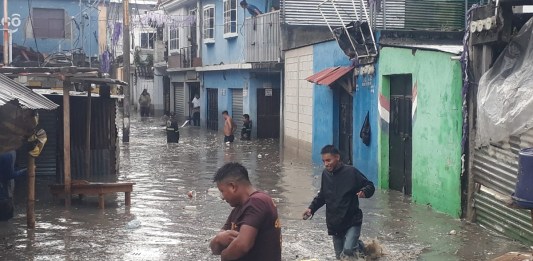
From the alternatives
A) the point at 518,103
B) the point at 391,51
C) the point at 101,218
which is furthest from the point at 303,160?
the point at 518,103

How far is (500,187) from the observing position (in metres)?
9.89

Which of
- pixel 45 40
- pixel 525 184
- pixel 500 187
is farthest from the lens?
pixel 45 40

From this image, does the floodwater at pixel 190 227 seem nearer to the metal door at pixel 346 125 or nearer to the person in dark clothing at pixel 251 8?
the metal door at pixel 346 125

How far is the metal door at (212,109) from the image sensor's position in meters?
34.6

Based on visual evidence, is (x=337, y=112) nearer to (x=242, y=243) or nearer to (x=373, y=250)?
(x=373, y=250)

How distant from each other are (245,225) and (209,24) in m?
29.1

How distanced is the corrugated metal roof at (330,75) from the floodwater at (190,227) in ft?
7.43

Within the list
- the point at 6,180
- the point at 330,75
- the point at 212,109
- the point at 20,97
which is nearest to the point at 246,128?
the point at 212,109

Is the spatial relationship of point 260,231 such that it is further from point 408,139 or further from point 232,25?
point 232,25

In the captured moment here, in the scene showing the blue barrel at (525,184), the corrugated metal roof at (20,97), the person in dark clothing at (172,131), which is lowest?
the person in dark clothing at (172,131)

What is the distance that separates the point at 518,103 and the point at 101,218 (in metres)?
6.67

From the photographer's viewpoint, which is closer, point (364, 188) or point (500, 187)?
point (364, 188)

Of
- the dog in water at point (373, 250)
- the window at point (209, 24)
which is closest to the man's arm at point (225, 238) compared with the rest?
the dog in water at point (373, 250)

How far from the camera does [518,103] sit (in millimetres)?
8594
